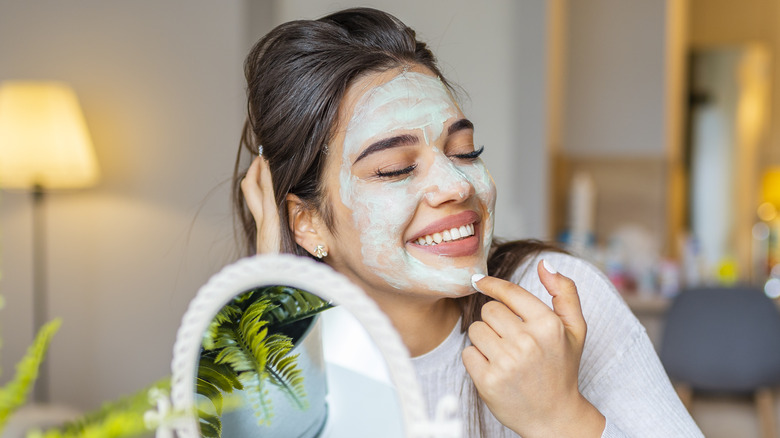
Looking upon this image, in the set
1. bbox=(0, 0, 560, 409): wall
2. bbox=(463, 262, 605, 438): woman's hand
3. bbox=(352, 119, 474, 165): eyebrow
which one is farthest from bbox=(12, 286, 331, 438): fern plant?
bbox=(0, 0, 560, 409): wall

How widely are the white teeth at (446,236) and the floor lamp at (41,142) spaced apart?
1.41m

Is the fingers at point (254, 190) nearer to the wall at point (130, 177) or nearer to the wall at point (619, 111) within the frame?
the wall at point (130, 177)

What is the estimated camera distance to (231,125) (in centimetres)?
201

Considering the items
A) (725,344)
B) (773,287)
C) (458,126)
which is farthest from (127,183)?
(773,287)

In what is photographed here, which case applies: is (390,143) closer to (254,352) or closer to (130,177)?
(254,352)

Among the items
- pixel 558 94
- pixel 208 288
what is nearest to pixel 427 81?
pixel 208 288

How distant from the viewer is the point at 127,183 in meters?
2.08

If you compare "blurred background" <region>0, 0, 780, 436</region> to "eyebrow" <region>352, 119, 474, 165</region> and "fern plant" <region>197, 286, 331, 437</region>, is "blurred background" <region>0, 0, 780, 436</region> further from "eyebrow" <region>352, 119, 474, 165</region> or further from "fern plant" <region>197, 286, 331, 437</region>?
"fern plant" <region>197, 286, 331, 437</region>

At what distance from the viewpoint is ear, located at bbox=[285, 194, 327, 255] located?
0.96 m

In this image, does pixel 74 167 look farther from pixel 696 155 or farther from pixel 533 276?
pixel 696 155

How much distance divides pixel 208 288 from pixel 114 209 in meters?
1.69

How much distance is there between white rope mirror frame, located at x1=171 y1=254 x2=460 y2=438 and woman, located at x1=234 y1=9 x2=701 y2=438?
226 millimetres

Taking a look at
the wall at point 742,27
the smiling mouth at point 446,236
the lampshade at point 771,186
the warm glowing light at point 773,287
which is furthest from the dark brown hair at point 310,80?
the lampshade at point 771,186

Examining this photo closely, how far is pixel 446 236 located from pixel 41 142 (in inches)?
57.8
